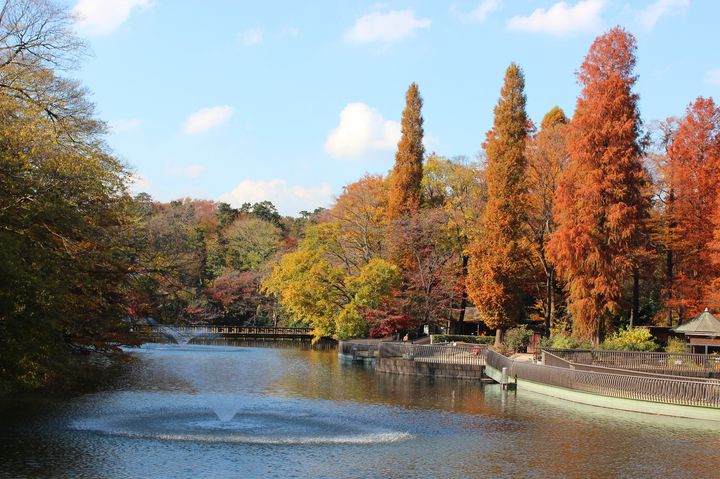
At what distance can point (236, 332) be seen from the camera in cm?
6769

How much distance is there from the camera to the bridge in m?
64.7

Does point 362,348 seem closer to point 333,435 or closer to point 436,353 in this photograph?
point 436,353

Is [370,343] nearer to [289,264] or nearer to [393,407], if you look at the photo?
[289,264]

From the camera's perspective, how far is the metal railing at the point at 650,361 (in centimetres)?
3158

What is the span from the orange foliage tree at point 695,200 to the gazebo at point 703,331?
5.23 metres

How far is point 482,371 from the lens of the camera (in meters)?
37.2

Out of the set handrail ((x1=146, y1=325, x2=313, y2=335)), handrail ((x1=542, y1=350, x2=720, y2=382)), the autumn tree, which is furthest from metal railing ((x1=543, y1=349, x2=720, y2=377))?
handrail ((x1=146, y1=325, x2=313, y2=335))

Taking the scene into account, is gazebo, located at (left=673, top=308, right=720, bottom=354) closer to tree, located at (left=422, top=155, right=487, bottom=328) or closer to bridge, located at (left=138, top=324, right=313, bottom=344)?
tree, located at (left=422, top=155, right=487, bottom=328)

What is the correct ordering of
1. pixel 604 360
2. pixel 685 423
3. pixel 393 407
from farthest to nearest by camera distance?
pixel 604 360
pixel 393 407
pixel 685 423

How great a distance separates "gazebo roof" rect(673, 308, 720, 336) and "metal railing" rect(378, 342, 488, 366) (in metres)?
→ 10.4

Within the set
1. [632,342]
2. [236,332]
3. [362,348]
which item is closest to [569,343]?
[632,342]

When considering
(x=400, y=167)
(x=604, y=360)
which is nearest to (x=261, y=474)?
(x=604, y=360)

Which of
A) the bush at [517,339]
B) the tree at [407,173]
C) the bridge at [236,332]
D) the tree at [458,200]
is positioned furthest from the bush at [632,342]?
the bridge at [236,332]

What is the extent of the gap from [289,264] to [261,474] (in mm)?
39252
